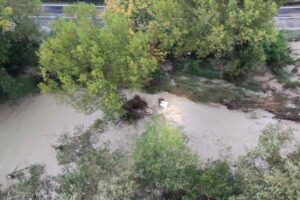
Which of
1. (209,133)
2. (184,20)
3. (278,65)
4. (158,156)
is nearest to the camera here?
(158,156)

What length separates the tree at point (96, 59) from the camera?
25312 mm

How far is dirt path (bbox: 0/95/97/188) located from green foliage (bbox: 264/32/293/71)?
49.2 feet

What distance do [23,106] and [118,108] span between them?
937 cm

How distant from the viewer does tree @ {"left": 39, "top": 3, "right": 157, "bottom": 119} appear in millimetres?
25312

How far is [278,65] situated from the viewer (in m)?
35.2

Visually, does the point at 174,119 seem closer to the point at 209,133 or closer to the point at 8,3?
the point at 209,133

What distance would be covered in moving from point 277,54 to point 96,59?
16701mm

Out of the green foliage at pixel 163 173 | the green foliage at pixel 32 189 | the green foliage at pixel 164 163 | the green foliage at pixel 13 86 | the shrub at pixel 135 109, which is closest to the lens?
the green foliage at pixel 163 173

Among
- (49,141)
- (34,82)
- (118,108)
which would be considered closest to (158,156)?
(118,108)

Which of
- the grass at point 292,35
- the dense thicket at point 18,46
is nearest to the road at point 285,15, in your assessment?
the grass at point 292,35

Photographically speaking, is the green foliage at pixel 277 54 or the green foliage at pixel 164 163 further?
the green foliage at pixel 277 54

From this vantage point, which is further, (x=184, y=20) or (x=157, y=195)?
(x=184, y=20)

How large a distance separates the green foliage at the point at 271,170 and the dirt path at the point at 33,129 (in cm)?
1236

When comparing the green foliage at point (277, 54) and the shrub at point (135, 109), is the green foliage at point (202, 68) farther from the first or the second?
the shrub at point (135, 109)
